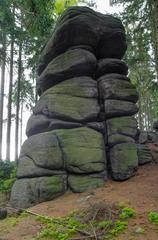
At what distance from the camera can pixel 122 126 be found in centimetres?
1162

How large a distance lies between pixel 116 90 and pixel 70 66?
2.44 meters

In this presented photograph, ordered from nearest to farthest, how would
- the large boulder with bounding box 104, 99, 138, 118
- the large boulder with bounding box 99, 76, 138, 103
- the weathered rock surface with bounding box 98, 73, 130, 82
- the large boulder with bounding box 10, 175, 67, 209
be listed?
the large boulder with bounding box 10, 175, 67, 209 → the large boulder with bounding box 104, 99, 138, 118 → the large boulder with bounding box 99, 76, 138, 103 → the weathered rock surface with bounding box 98, 73, 130, 82

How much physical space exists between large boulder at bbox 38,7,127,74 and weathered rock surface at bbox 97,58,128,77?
78cm

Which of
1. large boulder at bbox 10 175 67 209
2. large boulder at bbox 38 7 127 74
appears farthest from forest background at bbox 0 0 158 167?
large boulder at bbox 10 175 67 209

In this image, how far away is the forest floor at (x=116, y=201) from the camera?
6.31 metres

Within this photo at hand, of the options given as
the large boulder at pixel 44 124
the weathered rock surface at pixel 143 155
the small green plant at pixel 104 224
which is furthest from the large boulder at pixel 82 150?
the small green plant at pixel 104 224

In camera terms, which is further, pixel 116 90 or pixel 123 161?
pixel 116 90

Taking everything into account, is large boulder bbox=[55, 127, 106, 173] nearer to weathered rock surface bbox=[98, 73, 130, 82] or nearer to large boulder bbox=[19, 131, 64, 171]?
large boulder bbox=[19, 131, 64, 171]

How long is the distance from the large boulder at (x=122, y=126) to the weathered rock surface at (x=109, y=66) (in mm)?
2819

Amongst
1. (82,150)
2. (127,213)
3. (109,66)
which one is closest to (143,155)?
(82,150)

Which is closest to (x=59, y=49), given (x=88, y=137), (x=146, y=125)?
(x=88, y=137)

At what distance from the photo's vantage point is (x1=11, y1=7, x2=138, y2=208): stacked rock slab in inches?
392

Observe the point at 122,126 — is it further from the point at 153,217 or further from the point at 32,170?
the point at 153,217

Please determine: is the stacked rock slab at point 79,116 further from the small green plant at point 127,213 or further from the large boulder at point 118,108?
the small green plant at point 127,213
